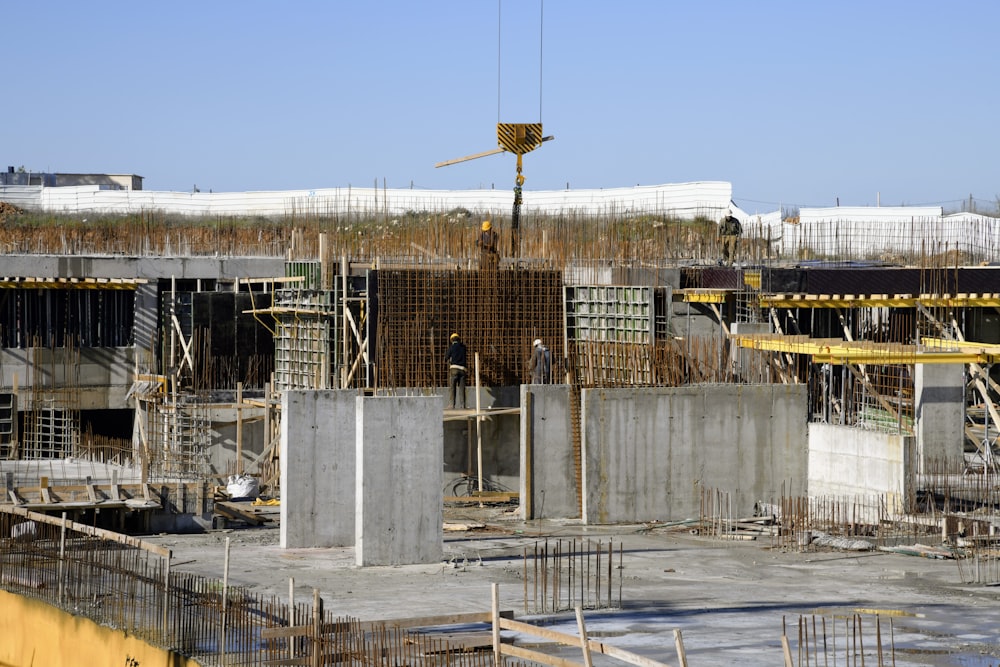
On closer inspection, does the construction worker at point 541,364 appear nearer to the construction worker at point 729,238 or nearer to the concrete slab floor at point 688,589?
the concrete slab floor at point 688,589

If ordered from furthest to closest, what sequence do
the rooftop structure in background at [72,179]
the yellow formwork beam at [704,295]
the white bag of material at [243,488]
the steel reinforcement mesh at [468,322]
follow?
1. the rooftop structure in background at [72,179]
2. the yellow formwork beam at [704,295]
3. the steel reinforcement mesh at [468,322]
4. the white bag of material at [243,488]

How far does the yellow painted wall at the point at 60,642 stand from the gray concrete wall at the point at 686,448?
28.2 feet

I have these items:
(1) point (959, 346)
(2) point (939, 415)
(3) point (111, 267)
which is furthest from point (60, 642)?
(3) point (111, 267)

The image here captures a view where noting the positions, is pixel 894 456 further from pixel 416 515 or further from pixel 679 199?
→ pixel 679 199

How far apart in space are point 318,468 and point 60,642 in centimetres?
476

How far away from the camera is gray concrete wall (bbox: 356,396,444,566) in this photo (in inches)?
631

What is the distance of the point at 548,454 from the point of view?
20.6 m

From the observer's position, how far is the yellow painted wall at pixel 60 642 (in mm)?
11758

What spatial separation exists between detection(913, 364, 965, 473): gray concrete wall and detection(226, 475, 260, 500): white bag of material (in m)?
9.78

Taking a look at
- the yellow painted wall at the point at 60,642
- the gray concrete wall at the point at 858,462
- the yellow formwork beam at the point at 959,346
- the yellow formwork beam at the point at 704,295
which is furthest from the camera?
the yellow formwork beam at the point at 704,295

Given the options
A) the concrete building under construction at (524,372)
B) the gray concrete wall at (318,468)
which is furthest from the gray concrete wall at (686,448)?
the gray concrete wall at (318,468)

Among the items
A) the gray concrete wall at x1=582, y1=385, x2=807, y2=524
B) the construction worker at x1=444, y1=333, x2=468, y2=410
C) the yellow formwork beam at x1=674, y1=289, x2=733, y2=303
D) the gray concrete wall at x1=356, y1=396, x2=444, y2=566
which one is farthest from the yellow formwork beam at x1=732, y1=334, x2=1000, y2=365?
the gray concrete wall at x1=356, y1=396, x2=444, y2=566

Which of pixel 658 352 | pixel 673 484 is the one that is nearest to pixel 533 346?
pixel 658 352

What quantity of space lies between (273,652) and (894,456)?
11063mm
